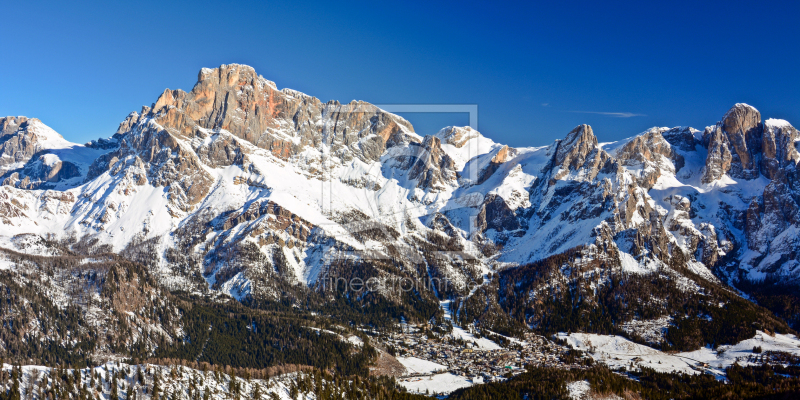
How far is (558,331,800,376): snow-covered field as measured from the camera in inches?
6845

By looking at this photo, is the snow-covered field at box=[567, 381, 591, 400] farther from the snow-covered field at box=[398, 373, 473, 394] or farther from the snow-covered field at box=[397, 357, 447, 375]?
the snow-covered field at box=[397, 357, 447, 375]

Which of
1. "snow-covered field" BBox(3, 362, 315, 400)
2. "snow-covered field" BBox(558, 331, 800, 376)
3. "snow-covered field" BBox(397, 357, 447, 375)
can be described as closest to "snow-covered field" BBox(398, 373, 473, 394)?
"snow-covered field" BBox(397, 357, 447, 375)

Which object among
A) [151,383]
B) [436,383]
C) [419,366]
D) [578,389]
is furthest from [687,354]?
[151,383]

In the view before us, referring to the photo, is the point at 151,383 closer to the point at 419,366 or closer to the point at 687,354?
the point at 419,366

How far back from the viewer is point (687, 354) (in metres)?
188

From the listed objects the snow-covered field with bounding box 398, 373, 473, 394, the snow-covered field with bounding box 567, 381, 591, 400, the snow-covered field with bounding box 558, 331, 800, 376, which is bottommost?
the snow-covered field with bounding box 398, 373, 473, 394

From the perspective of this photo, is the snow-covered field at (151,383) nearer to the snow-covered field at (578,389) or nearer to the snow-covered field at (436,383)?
the snow-covered field at (436,383)

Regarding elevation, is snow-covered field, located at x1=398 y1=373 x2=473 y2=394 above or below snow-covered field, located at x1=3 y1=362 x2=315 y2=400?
below

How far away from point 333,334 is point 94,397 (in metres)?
98.5

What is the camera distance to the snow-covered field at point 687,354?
173875mm

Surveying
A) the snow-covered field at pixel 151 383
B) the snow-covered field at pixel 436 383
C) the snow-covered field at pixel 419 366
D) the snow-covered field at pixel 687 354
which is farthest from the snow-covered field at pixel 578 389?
the snow-covered field at pixel 151 383

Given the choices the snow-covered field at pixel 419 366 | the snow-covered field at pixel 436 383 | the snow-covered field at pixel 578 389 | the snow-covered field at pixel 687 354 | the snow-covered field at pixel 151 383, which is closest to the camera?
the snow-covered field at pixel 151 383

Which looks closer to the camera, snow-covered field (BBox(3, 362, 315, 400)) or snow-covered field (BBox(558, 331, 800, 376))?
snow-covered field (BBox(3, 362, 315, 400))

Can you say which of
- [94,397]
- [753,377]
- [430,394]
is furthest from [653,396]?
[94,397]
